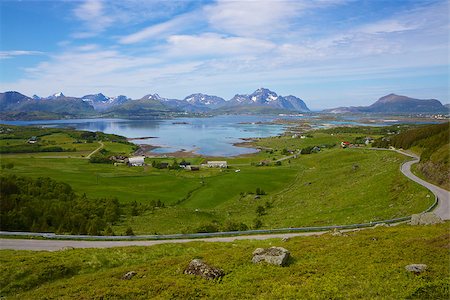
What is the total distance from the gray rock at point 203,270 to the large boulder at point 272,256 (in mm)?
2631

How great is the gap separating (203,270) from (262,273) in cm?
330

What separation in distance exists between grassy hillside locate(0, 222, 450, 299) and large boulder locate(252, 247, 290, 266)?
42cm

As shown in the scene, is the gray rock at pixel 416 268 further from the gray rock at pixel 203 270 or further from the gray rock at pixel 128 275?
the gray rock at pixel 128 275

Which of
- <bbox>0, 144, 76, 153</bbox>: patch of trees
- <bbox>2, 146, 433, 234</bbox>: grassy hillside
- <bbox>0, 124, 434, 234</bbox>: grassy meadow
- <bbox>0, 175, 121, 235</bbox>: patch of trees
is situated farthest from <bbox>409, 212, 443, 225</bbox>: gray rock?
<bbox>0, 144, 76, 153</bbox>: patch of trees

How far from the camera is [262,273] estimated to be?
18.2 m

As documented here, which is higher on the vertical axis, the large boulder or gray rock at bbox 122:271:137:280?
the large boulder

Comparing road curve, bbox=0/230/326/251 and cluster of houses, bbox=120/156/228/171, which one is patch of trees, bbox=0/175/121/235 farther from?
cluster of houses, bbox=120/156/228/171

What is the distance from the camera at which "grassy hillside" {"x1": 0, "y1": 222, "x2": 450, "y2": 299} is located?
1545 cm

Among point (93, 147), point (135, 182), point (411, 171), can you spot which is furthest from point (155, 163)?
point (411, 171)

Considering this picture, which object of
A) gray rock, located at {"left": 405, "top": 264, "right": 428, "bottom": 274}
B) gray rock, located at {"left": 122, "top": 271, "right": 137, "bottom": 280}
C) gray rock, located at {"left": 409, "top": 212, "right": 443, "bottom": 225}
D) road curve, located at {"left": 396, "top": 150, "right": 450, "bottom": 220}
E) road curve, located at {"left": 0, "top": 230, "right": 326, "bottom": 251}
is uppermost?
gray rock, located at {"left": 405, "top": 264, "right": 428, "bottom": 274}

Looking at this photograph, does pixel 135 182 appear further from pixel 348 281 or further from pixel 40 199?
pixel 348 281

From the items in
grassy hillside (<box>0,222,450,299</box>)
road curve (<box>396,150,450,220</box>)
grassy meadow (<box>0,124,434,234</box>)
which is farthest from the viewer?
grassy meadow (<box>0,124,434,234</box>)

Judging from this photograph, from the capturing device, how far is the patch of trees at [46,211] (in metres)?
39.3

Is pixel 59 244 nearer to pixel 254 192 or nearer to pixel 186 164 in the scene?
pixel 254 192
